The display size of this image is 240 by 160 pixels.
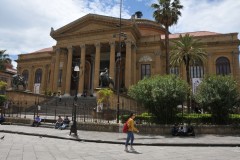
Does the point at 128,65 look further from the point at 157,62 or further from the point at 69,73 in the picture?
the point at 69,73

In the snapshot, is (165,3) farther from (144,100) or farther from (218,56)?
(144,100)

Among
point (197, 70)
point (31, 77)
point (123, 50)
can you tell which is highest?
point (123, 50)

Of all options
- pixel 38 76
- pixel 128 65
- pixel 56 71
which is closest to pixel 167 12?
pixel 128 65

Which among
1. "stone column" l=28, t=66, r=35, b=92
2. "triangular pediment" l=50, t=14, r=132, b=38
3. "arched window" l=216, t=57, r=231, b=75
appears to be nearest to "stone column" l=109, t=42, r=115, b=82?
"triangular pediment" l=50, t=14, r=132, b=38

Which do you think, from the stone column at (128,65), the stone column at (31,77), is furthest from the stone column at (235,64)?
the stone column at (31,77)

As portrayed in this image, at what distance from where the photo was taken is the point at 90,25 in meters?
39.6

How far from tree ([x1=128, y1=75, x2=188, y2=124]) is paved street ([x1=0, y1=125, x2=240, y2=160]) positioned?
11.4 ft

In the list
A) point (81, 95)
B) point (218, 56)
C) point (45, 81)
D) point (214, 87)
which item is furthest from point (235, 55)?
point (45, 81)

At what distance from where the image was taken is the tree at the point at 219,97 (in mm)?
18469

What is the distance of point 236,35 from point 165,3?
15.2 metres

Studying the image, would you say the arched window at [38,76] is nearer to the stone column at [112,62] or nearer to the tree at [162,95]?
the stone column at [112,62]

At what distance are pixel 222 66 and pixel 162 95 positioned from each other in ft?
83.6

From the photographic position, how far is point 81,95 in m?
36.3

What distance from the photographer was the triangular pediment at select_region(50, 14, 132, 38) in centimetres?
3751
